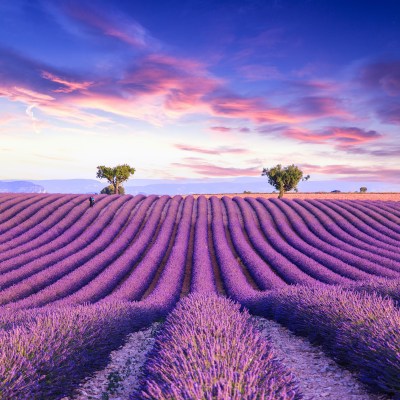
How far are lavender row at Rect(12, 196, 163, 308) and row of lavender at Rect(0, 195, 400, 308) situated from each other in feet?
0.14

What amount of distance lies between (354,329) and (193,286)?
318 inches

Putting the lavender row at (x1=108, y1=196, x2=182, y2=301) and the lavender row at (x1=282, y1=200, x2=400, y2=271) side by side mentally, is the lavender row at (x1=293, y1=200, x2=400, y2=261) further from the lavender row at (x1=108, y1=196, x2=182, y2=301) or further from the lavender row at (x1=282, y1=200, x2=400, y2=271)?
the lavender row at (x1=108, y1=196, x2=182, y2=301)

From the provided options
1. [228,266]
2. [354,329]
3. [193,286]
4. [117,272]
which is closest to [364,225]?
[228,266]

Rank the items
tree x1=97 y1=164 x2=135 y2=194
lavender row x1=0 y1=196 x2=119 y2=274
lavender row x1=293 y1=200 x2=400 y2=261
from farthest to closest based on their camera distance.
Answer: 1. tree x1=97 y1=164 x2=135 y2=194
2. lavender row x1=293 y1=200 x2=400 y2=261
3. lavender row x1=0 y1=196 x2=119 y2=274

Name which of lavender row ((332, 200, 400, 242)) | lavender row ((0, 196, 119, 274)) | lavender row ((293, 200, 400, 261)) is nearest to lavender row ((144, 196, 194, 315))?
lavender row ((0, 196, 119, 274))

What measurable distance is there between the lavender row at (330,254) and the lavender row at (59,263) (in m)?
10.1

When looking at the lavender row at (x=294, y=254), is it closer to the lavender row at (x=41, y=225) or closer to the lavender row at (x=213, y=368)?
the lavender row at (x=213, y=368)

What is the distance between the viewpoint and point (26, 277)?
13945 millimetres

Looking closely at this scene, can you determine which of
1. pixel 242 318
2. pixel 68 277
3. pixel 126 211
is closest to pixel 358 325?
pixel 242 318

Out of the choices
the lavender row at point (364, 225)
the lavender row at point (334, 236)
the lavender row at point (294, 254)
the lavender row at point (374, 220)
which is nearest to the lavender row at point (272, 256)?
the lavender row at point (294, 254)

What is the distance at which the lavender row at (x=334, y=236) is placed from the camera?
605 inches

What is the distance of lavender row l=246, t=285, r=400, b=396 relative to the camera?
3.84 m

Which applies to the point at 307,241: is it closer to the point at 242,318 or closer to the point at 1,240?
the point at 242,318

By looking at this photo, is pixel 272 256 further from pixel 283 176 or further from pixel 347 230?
pixel 283 176
